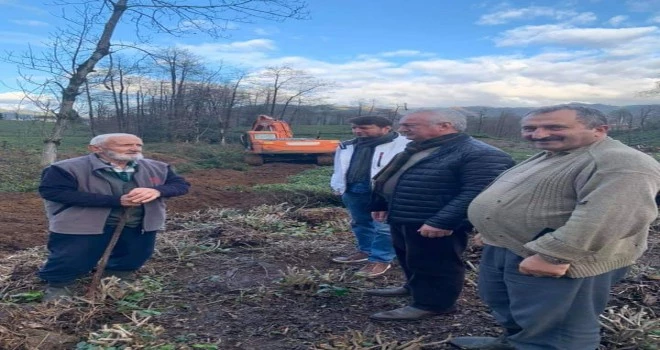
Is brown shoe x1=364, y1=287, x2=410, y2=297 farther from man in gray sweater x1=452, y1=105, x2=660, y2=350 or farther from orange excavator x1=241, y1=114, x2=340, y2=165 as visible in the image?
orange excavator x1=241, y1=114, x2=340, y2=165

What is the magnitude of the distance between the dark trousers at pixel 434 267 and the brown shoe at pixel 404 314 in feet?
0.10

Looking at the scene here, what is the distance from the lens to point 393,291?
4.21 m

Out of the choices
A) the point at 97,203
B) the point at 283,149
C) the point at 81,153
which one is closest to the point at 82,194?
the point at 97,203

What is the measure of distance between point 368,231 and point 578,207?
2.99 meters

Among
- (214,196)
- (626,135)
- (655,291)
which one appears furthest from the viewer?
(626,135)

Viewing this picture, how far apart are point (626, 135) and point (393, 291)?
2657 cm

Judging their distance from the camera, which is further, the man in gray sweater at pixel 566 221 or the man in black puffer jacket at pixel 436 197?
the man in black puffer jacket at pixel 436 197

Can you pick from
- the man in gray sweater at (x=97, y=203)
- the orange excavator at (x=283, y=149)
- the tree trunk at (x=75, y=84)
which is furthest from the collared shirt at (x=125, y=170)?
the orange excavator at (x=283, y=149)

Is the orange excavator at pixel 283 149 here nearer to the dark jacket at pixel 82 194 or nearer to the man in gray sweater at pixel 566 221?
the dark jacket at pixel 82 194

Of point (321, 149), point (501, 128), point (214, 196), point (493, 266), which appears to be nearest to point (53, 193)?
point (493, 266)

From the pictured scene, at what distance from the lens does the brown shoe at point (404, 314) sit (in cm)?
364

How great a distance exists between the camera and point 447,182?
136 inches

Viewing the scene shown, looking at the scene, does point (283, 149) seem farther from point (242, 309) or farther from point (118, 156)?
point (242, 309)

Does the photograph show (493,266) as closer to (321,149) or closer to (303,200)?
(303,200)
